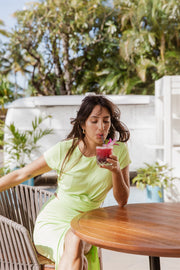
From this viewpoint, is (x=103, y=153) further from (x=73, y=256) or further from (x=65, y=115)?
(x=65, y=115)

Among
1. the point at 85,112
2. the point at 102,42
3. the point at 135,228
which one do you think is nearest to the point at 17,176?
the point at 85,112

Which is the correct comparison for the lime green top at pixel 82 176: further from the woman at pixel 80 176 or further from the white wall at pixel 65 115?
the white wall at pixel 65 115

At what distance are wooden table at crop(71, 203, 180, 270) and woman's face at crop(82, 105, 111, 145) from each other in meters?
0.40

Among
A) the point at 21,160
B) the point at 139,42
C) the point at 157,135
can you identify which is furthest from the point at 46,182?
the point at 139,42

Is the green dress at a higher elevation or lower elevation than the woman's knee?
Answer: higher

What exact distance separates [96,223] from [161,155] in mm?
4585

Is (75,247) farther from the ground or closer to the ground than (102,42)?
closer to the ground

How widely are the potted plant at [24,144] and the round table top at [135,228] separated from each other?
446 centimetres

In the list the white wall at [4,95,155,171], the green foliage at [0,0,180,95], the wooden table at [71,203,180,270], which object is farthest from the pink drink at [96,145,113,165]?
the green foliage at [0,0,180,95]

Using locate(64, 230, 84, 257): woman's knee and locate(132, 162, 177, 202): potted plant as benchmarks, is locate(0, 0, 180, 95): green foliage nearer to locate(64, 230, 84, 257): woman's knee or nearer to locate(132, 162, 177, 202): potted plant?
locate(132, 162, 177, 202): potted plant

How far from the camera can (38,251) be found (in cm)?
183

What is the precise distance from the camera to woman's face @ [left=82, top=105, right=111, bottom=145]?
1897 millimetres

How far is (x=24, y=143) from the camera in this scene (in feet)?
20.5

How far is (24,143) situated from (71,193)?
4478 millimetres
